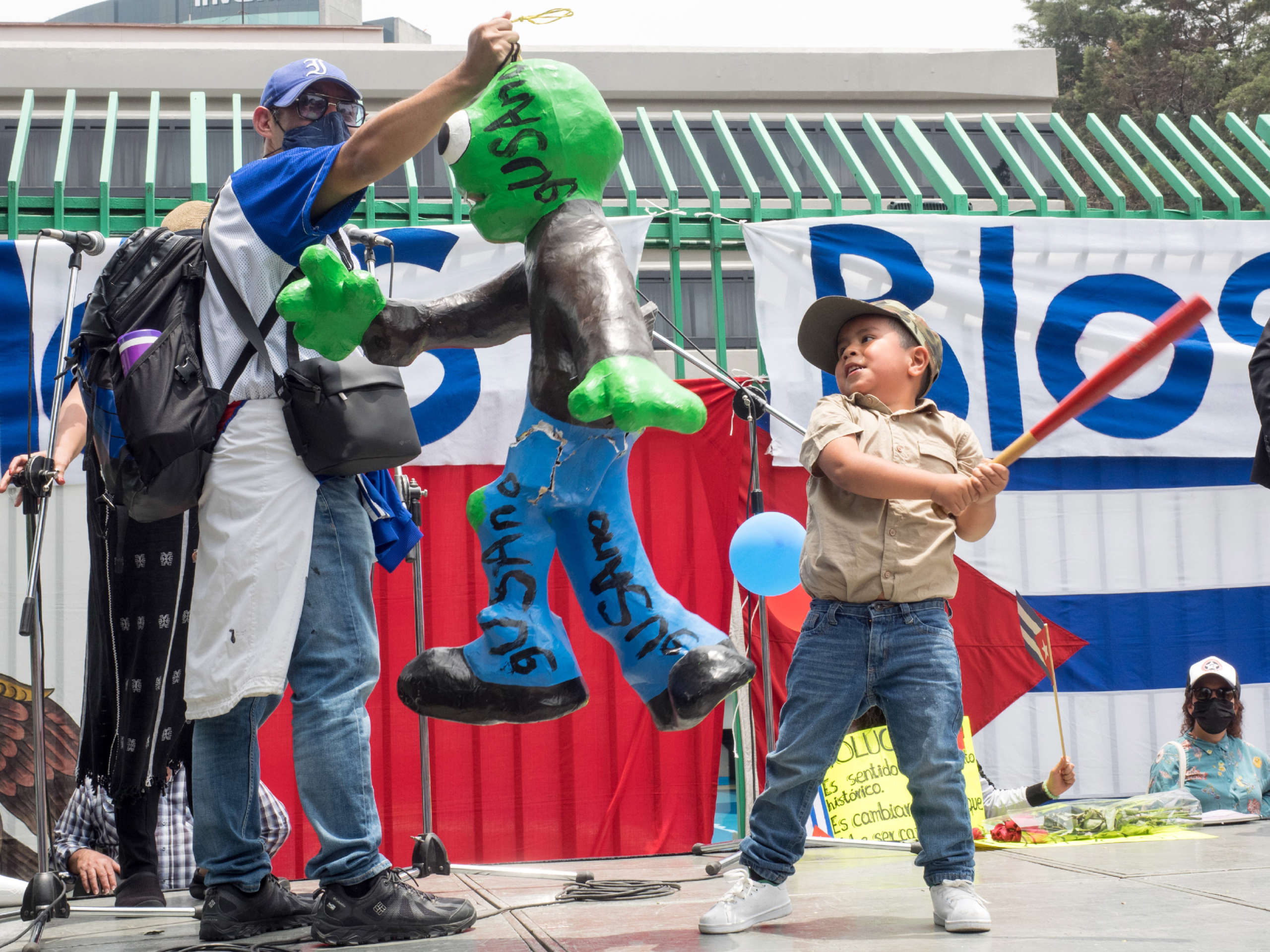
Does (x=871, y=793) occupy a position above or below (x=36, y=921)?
below

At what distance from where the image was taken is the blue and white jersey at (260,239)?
2.24 meters

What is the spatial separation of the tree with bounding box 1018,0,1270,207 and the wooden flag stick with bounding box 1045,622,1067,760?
19.0m

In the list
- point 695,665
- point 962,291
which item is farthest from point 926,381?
point 962,291

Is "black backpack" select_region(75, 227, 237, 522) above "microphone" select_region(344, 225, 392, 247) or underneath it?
underneath

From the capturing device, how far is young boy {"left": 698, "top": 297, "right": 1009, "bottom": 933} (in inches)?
95.7

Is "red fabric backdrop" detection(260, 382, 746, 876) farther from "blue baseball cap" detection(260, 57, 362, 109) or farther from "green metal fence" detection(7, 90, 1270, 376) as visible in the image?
"blue baseball cap" detection(260, 57, 362, 109)

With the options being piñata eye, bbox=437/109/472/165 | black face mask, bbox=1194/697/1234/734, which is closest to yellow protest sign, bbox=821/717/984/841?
black face mask, bbox=1194/697/1234/734

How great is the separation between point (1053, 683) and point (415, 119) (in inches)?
122

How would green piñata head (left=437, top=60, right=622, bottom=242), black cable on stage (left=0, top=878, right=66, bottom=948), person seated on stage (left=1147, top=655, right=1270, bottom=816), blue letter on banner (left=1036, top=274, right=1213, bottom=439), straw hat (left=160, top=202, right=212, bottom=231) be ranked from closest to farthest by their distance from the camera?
1. green piñata head (left=437, top=60, right=622, bottom=242)
2. black cable on stage (left=0, top=878, right=66, bottom=948)
3. straw hat (left=160, top=202, right=212, bottom=231)
4. person seated on stage (left=1147, top=655, right=1270, bottom=816)
5. blue letter on banner (left=1036, top=274, right=1213, bottom=439)

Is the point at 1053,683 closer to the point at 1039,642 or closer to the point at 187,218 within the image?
the point at 1039,642

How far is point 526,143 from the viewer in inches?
83.8

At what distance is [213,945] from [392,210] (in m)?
2.98

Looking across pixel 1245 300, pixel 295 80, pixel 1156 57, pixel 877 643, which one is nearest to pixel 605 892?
pixel 877 643

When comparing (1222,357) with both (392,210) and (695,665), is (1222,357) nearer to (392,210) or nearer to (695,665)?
(392,210)
